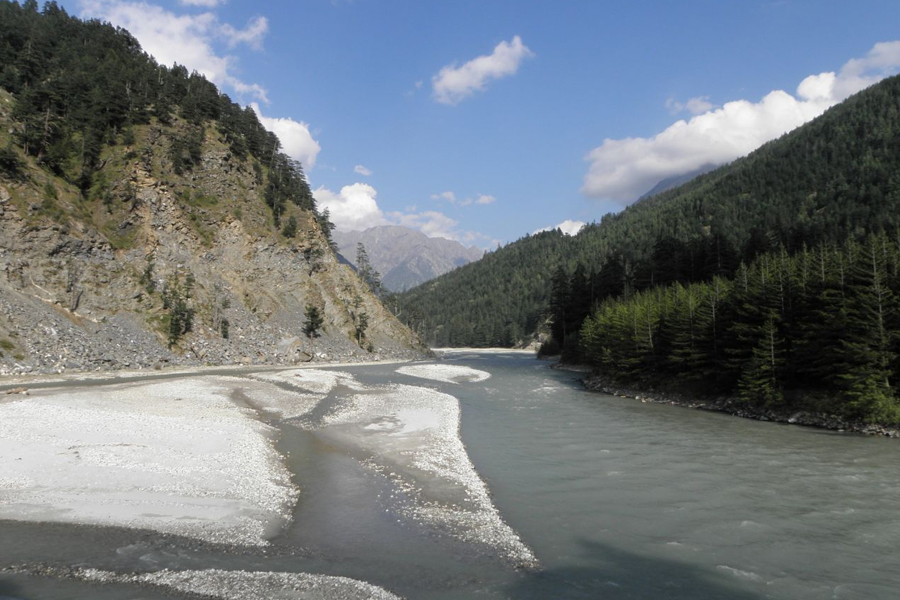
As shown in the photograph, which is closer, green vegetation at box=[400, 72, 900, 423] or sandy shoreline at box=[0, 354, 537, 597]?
sandy shoreline at box=[0, 354, 537, 597]

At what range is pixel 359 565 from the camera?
34.9 feet

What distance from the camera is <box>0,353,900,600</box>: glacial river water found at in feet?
33.1

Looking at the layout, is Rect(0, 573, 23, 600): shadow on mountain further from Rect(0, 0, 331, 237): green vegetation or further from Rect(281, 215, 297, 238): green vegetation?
Rect(281, 215, 297, 238): green vegetation

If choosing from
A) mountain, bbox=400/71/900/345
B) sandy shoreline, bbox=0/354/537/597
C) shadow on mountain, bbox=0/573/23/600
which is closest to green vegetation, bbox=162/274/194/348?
sandy shoreline, bbox=0/354/537/597

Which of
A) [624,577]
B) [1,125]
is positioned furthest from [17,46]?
[624,577]

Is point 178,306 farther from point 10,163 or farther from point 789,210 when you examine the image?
point 789,210

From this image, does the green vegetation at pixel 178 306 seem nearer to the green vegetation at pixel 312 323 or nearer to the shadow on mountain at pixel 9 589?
the green vegetation at pixel 312 323

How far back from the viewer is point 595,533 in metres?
12.9

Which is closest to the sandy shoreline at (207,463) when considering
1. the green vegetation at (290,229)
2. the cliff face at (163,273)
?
the cliff face at (163,273)

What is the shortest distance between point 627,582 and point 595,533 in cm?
264

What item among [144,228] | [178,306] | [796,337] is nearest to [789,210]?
[796,337]

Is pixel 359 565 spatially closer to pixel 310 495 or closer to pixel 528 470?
pixel 310 495

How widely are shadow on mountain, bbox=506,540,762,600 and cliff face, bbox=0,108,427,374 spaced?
52.2m

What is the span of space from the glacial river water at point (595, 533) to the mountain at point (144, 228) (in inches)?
1753
